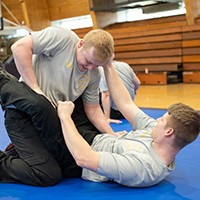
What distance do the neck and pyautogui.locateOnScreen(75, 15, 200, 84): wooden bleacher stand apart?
635 cm

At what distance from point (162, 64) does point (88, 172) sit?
6596 mm

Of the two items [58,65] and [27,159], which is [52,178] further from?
[58,65]

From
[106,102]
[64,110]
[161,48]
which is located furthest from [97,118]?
[161,48]

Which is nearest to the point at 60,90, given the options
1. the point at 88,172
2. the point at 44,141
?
the point at 44,141

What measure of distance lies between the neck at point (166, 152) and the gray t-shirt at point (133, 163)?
2cm

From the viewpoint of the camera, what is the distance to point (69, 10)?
9547 millimetres

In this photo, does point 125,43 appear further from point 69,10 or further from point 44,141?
point 44,141

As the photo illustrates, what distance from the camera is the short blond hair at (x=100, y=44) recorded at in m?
1.70

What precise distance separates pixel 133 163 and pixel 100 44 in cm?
74

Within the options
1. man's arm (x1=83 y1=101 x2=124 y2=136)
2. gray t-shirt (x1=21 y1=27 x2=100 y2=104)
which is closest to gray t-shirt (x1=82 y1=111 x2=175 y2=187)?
man's arm (x1=83 y1=101 x2=124 y2=136)

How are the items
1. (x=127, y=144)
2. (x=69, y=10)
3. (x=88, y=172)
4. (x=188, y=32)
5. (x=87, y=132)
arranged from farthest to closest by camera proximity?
(x=69, y=10), (x=188, y=32), (x=87, y=132), (x=88, y=172), (x=127, y=144)

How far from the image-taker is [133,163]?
1.47m

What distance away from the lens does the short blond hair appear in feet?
5.58

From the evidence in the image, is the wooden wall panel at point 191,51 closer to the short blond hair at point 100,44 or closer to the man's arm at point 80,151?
the short blond hair at point 100,44
